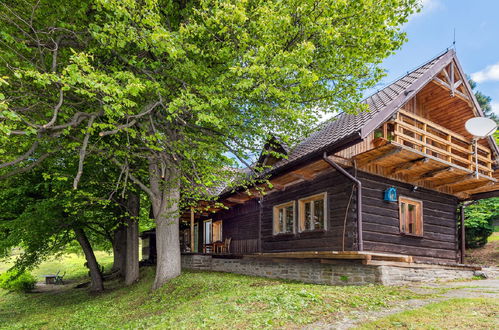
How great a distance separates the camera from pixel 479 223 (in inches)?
787

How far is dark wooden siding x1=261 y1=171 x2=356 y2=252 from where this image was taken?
10.3 metres

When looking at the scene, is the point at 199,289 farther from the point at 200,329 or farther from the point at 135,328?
the point at 200,329

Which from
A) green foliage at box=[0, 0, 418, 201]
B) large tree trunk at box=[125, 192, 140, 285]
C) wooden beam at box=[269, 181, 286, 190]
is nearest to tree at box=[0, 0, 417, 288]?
green foliage at box=[0, 0, 418, 201]

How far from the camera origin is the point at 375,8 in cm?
898

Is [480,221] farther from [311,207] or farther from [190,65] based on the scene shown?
[190,65]

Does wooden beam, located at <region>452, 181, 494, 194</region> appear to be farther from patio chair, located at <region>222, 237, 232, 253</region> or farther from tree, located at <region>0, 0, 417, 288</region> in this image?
patio chair, located at <region>222, 237, 232, 253</region>

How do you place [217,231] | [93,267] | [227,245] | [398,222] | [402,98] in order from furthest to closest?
[217,231] → [227,245] → [93,267] → [398,222] → [402,98]

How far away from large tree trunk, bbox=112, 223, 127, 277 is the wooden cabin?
8964mm

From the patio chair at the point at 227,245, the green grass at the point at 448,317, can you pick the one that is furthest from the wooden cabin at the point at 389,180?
the patio chair at the point at 227,245

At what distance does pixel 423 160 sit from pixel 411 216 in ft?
9.03

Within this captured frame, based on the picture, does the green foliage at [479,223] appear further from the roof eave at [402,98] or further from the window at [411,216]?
the roof eave at [402,98]

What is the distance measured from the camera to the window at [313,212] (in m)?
11.3

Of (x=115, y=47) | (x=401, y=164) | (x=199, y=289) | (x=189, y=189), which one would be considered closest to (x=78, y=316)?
(x=199, y=289)

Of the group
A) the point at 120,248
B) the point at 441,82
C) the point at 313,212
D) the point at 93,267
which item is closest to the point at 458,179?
the point at 441,82
